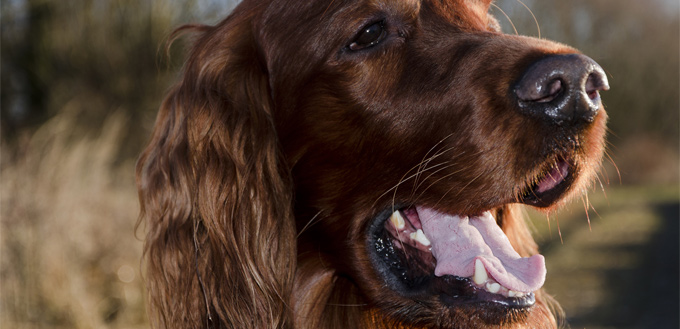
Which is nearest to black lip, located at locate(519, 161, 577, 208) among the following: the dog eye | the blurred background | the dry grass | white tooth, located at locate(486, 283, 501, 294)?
the blurred background

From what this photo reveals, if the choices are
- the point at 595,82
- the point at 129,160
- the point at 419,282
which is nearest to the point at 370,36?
the point at 595,82

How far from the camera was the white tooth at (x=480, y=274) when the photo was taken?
211 cm

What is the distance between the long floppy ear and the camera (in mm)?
2342

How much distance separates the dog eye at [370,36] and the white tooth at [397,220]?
60 centimetres

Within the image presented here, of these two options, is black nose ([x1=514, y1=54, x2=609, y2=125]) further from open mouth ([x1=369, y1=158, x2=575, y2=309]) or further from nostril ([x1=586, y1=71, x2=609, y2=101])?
open mouth ([x1=369, y1=158, x2=575, y2=309])

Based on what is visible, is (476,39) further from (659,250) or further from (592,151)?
(659,250)

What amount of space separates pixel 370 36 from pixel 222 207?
806 millimetres

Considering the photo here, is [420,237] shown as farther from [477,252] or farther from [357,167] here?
[357,167]

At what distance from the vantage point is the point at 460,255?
87.2 inches

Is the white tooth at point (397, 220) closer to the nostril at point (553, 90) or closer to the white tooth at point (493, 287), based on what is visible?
the white tooth at point (493, 287)

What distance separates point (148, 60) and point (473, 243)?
10.7m

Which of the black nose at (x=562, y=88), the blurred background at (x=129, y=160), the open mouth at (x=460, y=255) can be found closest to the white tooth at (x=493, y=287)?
the open mouth at (x=460, y=255)

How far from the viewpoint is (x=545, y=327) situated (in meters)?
2.26

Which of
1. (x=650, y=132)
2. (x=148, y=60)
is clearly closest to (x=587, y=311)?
(x=148, y=60)
